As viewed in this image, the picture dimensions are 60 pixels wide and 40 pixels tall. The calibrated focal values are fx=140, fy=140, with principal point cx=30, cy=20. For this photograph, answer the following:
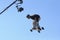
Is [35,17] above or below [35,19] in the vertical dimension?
above

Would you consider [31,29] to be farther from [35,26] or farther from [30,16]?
[30,16]

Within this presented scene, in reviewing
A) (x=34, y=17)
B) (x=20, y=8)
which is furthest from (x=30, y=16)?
(x=20, y=8)

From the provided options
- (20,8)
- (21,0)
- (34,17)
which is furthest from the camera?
(34,17)

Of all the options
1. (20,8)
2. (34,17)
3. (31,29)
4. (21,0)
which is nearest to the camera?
(21,0)

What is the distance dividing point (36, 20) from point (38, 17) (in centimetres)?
25

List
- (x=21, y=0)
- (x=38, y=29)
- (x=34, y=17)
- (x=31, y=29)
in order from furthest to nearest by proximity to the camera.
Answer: (x=31, y=29), (x=38, y=29), (x=34, y=17), (x=21, y=0)

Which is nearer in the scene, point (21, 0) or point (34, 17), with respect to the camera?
point (21, 0)

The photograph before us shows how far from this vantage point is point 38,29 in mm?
9562

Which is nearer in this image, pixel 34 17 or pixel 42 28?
pixel 34 17

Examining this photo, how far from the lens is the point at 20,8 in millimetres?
8398

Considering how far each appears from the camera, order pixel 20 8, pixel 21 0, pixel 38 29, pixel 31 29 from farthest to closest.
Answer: pixel 31 29 → pixel 38 29 → pixel 20 8 → pixel 21 0

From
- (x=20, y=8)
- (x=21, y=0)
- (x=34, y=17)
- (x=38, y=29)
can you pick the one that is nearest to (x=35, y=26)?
(x=38, y=29)

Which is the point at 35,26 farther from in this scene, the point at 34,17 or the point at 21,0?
the point at 21,0

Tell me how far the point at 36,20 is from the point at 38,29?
3.66ft
